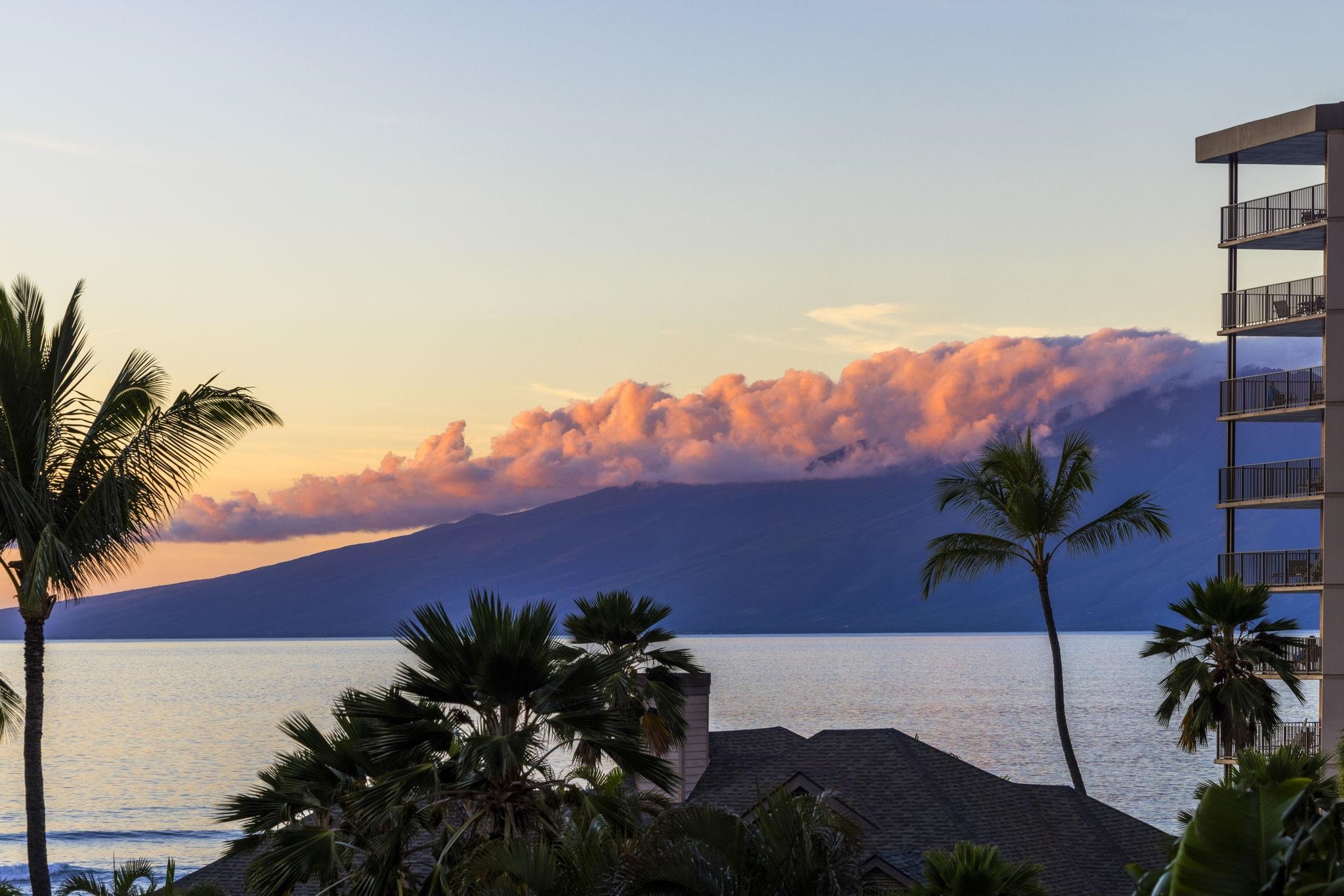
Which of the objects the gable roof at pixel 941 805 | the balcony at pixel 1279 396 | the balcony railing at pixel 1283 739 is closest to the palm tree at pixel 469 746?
the gable roof at pixel 941 805

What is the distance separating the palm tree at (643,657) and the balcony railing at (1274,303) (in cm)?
1834

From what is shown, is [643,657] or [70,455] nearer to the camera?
[70,455]

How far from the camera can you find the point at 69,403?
20688 millimetres

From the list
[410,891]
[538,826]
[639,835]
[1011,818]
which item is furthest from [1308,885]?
[1011,818]

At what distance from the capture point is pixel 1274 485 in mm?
43438

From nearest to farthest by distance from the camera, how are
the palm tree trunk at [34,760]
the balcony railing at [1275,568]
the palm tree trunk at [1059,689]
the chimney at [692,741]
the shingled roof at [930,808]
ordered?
1. the palm tree trunk at [34,760]
2. the shingled roof at [930,808]
3. the chimney at [692,741]
4. the balcony railing at [1275,568]
5. the palm tree trunk at [1059,689]

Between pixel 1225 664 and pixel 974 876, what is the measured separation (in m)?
21.4

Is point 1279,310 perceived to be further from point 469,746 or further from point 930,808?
point 469,746

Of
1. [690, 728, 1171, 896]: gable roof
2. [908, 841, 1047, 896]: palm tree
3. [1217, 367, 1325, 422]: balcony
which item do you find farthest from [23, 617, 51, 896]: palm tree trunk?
[1217, 367, 1325, 422]: balcony

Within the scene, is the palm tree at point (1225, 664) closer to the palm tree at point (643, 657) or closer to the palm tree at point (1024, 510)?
the palm tree at point (1024, 510)

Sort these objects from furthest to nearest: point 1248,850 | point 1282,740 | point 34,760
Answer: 1. point 1282,740
2. point 34,760
3. point 1248,850

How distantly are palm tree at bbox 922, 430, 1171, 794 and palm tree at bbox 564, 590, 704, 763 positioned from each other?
804 centimetres

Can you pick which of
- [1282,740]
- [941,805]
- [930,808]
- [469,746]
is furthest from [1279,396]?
[469,746]

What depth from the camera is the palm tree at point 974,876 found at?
59.0 ft
